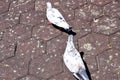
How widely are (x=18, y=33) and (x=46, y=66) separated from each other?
0.93m

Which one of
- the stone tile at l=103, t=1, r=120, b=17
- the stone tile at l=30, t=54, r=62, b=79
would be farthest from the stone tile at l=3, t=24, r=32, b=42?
the stone tile at l=103, t=1, r=120, b=17

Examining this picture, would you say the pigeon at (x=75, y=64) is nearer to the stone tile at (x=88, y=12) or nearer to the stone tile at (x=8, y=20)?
the stone tile at (x=88, y=12)

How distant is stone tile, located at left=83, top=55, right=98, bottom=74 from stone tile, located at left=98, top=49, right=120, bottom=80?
0.07 m

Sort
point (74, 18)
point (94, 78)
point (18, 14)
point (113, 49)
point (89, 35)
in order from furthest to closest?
point (18, 14) → point (74, 18) → point (89, 35) → point (113, 49) → point (94, 78)

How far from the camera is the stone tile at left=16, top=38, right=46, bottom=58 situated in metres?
4.66

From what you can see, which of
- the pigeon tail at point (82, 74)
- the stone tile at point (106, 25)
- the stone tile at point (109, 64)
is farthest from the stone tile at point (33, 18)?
the pigeon tail at point (82, 74)

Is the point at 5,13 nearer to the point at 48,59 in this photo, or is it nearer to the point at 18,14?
the point at 18,14

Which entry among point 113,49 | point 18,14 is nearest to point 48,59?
point 113,49

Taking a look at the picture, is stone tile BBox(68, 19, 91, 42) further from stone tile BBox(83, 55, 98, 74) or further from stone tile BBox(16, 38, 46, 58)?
stone tile BBox(16, 38, 46, 58)

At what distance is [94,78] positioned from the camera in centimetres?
410

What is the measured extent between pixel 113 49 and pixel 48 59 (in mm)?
916

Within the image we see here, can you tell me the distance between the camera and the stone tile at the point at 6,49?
15.5 ft

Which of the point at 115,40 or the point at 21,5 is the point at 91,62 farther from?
the point at 21,5

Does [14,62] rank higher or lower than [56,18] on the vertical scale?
lower
